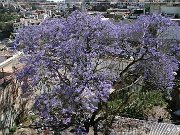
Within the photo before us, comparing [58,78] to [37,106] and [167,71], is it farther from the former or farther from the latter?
[167,71]

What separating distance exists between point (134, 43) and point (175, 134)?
10.9 ft

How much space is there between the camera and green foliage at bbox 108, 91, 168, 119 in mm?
14370

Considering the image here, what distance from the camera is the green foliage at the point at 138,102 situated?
1437 centimetres

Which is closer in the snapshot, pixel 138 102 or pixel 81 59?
pixel 81 59

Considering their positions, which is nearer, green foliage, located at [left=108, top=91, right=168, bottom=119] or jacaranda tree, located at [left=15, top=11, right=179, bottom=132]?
jacaranda tree, located at [left=15, top=11, right=179, bottom=132]

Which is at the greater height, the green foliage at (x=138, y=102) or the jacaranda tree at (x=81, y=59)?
the jacaranda tree at (x=81, y=59)

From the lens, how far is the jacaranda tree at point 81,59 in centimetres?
926

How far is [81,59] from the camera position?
953 cm

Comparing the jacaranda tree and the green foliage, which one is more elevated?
the jacaranda tree

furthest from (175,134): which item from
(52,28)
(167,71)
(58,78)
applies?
(52,28)

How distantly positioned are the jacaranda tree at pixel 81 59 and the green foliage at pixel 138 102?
3386 mm

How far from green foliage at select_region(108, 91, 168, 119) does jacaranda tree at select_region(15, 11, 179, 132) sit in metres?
3.39

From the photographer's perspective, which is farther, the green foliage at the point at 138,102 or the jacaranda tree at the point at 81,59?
the green foliage at the point at 138,102

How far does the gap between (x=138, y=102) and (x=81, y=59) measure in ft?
20.6
